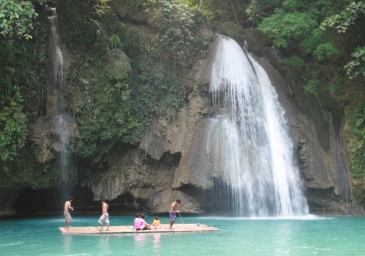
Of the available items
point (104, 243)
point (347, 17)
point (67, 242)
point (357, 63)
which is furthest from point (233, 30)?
point (67, 242)

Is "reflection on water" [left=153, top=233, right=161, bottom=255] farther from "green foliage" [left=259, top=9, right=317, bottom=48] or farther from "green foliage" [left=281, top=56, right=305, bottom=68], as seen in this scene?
"green foliage" [left=281, top=56, right=305, bottom=68]

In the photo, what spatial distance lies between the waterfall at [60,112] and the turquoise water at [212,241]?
3.30 m

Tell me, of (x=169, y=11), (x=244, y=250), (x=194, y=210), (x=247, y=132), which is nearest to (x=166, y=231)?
(x=244, y=250)

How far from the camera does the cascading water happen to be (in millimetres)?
19656

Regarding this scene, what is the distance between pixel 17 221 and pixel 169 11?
41.5 feet

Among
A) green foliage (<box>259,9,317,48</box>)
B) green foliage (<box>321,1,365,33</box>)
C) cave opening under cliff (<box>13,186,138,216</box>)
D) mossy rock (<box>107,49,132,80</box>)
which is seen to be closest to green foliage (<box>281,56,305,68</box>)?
green foliage (<box>259,9,317,48</box>)

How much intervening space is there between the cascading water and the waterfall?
Result: 653 centimetres

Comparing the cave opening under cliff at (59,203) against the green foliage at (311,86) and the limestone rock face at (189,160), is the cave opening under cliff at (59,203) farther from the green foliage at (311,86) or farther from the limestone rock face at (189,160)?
the green foliage at (311,86)

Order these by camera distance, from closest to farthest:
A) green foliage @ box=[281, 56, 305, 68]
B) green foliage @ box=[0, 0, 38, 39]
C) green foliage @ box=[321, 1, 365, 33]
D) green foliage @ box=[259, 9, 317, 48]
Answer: green foliage @ box=[0, 0, 38, 39]
green foliage @ box=[321, 1, 365, 33]
green foliage @ box=[259, 9, 317, 48]
green foliage @ box=[281, 56, 305, 68]

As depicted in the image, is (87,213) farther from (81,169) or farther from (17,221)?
(17,221)

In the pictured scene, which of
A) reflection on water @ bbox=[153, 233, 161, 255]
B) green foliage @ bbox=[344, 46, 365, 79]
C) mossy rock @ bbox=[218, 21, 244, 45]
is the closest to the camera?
reflection on water @ bbox=[153, 233, 161, 255]

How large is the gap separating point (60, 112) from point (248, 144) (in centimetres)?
892

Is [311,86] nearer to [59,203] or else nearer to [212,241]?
[212,241]

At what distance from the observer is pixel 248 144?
68.4 feet
